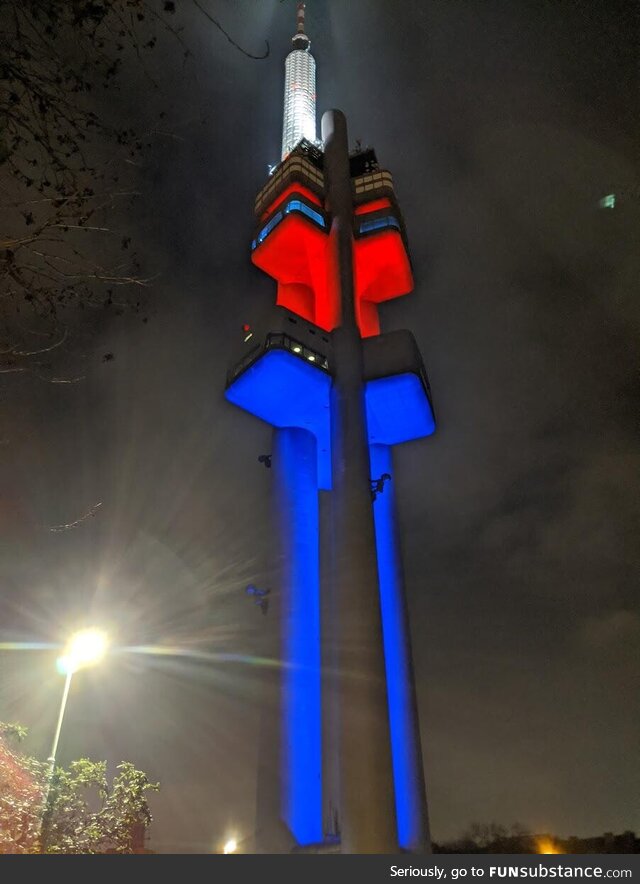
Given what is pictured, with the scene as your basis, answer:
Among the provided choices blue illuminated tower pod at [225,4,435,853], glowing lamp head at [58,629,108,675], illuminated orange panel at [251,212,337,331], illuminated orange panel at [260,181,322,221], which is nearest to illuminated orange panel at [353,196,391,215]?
blue illuminated tower pod at [225,4,435,853]

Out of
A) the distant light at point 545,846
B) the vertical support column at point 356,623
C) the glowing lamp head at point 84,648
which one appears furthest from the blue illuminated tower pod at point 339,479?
the distant light at point 545,846

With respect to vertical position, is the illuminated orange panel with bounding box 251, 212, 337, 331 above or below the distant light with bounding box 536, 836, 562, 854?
above

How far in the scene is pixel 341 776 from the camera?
19828 millimetres

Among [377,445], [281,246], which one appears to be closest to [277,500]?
[377,445]

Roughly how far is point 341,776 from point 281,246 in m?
27.4

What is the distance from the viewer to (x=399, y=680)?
1013 inches

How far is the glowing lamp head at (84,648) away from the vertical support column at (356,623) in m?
11.5

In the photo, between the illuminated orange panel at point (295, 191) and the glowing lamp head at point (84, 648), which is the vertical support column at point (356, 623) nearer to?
the illuminated orange panel at point (295, 191)

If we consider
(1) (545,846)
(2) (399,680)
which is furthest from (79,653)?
(1) (545,846)

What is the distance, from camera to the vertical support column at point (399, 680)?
894 inches

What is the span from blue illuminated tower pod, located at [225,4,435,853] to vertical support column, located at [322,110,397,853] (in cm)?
5

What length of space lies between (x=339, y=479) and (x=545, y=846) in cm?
7145

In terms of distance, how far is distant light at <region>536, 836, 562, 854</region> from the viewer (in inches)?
2768

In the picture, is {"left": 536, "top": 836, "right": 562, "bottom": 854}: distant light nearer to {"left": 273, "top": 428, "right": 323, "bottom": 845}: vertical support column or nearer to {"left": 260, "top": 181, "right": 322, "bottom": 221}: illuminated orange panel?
{"left": 273, "top": 428, "right": 323, "bottom": 845}: vertical support column
